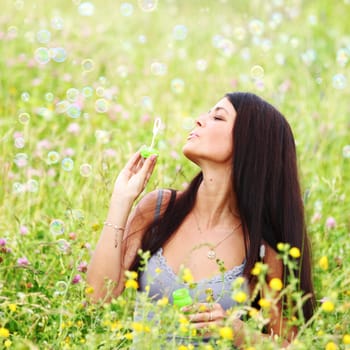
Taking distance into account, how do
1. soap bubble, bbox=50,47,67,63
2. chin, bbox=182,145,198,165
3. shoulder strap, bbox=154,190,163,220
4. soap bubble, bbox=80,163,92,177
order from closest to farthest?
chin, bbox=182,145,198,165 → shoulder strap, bbox=154,190,163,220 → soap bubble, bbox=80,163,92,177 → soap bubble, bbox=50,47,67,63

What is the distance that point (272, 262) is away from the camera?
2516mm

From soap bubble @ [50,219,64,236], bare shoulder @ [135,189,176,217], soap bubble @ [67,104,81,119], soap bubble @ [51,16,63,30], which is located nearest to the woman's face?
bare shoulder @ [135,189,176,217]

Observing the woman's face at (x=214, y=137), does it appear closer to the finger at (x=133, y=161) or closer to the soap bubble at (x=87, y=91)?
the finger at (x=133, y=161)

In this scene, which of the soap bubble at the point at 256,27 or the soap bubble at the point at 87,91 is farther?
the soap bubble at the point at 256,27

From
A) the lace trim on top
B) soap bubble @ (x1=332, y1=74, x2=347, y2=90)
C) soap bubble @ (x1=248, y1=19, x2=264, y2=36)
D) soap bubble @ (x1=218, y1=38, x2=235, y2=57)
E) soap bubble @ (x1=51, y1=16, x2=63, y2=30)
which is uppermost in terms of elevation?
soap bubble @ (x1=248, y1=19, x2=264, y2=36)

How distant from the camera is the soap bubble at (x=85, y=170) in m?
3.44

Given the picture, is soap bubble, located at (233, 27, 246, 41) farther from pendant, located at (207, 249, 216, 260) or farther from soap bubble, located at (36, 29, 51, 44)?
pendant, located at (207, 249, 216, 260)

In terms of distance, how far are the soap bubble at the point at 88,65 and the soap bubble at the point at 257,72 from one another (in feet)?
3.46

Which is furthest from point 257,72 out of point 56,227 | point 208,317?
point 208,317

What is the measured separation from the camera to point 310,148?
173 inches

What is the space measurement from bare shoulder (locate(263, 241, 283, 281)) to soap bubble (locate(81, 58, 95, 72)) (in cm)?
285

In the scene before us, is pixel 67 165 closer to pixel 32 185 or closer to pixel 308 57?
pixel 32 185

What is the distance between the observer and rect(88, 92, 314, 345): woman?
2.44 meters

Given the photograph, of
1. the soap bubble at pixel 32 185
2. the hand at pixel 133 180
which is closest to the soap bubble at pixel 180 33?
the soap bubble at pixel 32 185
